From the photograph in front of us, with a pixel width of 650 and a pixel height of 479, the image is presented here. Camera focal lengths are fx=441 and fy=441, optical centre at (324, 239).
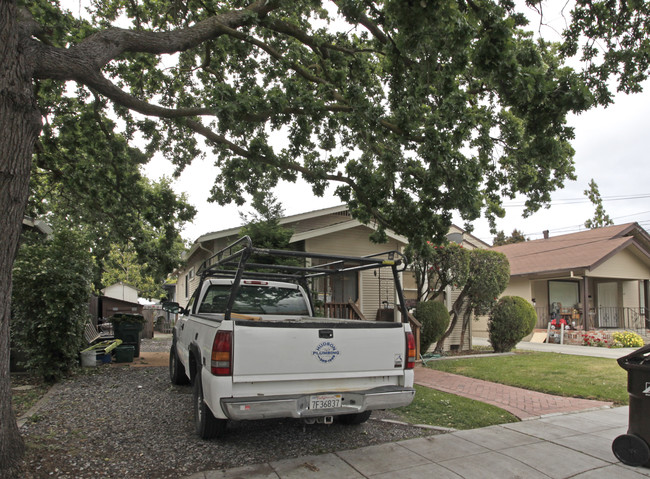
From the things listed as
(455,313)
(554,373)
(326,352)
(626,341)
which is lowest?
(626,341)

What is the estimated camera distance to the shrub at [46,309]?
25.6ft

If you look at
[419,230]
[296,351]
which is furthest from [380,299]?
[296,351]

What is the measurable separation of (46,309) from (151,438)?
4229mm

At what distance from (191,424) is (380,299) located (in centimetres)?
843

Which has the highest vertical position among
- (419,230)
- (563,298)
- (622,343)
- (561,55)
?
(561,55)

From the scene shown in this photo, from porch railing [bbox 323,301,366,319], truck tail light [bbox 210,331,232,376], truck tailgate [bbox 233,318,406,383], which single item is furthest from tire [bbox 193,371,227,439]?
porch railing [bbox 323,301,366,319]

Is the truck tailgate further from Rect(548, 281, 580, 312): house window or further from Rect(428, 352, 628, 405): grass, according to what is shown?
Rect(548, 281, 580, 312): house window

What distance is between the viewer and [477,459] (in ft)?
14.6

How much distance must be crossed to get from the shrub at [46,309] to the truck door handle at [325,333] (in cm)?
579

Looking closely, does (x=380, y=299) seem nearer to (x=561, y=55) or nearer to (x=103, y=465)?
(x=561, y=55)

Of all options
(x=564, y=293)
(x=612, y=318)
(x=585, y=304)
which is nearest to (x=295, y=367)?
(x=585, y=304)

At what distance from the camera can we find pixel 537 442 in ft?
16.3

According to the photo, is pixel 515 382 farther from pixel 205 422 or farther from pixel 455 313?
pixel 205 422

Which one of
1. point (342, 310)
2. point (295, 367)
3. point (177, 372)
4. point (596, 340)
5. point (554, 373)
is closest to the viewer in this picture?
point (295, 367)
